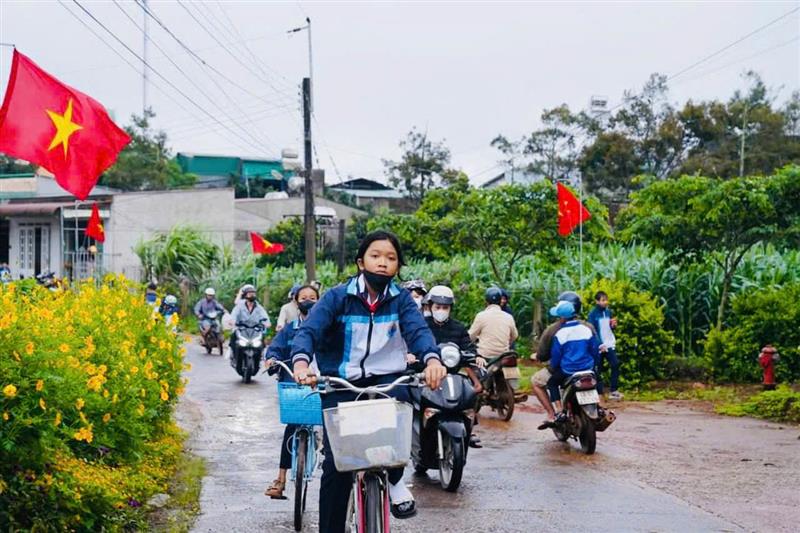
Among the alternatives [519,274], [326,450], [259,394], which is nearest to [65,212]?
[519,274]

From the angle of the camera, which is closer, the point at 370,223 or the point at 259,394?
the point at 259,394

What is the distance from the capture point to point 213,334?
83.8ft

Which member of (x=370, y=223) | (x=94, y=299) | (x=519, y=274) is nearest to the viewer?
(x=94, y=299)

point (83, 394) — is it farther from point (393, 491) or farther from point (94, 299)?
point (94, 299)

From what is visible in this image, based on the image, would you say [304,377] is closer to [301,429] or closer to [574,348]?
[301,429]

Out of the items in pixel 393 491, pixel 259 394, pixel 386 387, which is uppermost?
pixel 386 387

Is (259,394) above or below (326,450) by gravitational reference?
below

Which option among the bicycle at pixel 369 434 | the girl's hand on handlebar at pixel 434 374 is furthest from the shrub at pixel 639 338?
the bicycle at pixel 369 434

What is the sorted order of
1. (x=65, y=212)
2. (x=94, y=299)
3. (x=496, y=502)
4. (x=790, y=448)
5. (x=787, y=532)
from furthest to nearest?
(x=65, y=212)
(x=790, y=448)
(x=94, y=299)
(x=496, y=502)
(x=787, y=532)

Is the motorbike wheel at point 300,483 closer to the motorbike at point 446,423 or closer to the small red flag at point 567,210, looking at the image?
the motorbike at point 446,423

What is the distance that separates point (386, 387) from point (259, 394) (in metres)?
12.2

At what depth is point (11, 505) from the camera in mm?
5656

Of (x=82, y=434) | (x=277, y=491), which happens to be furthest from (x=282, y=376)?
(x=82, y=434)

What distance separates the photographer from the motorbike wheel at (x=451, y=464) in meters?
8.73
